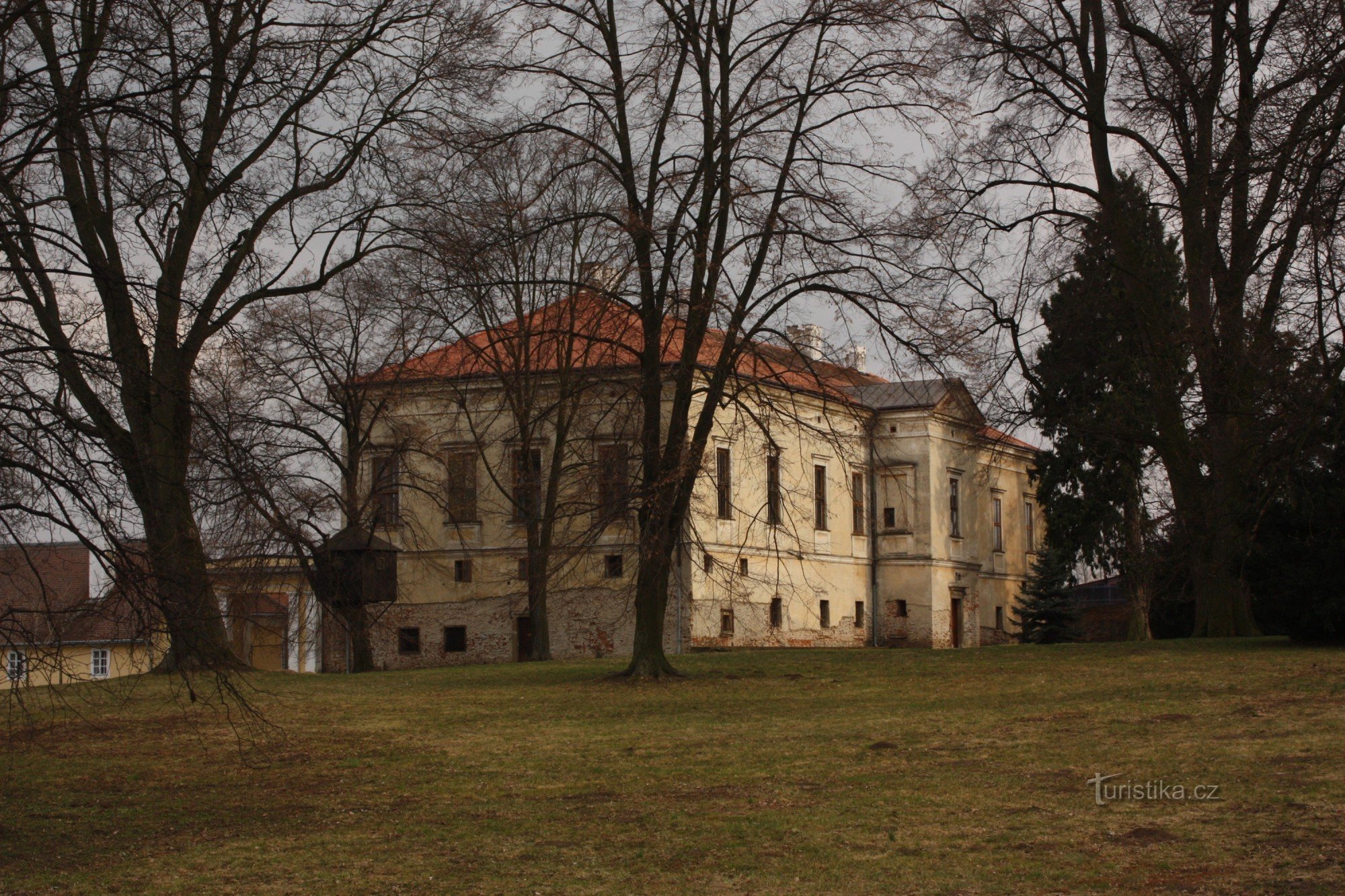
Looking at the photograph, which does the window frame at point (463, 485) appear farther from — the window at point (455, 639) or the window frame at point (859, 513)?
the window frame at point (859, 513)

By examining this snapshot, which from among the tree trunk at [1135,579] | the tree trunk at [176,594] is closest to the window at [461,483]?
the tree trunk at [1135,579]

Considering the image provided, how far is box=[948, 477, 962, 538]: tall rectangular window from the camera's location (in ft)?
177

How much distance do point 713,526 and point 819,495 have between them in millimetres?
6545

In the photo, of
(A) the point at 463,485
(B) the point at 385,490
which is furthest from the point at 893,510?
(B) the point at 385,490

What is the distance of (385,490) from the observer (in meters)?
38.1

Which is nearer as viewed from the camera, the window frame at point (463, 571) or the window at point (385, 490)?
the window at point (385, 490)

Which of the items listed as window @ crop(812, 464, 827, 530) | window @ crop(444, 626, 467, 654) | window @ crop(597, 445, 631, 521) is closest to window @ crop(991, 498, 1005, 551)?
window @ crop(812, 464, 827, 530)

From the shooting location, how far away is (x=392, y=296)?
3288 centimetres

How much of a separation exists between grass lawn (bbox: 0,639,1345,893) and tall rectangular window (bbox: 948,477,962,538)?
3393 cm

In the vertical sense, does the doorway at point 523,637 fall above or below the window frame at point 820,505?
below

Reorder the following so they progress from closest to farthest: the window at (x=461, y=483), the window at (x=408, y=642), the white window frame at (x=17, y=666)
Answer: the white window frame at (x=17, y=666)
the window at (x=461, y=483)
the window at (x=408, y=642)

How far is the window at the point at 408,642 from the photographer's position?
4578 cm

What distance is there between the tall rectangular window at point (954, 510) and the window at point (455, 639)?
60.7 ft

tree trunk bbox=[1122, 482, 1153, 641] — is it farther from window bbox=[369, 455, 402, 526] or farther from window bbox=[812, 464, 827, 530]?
window bbox=[369, 455, 402, 526]
